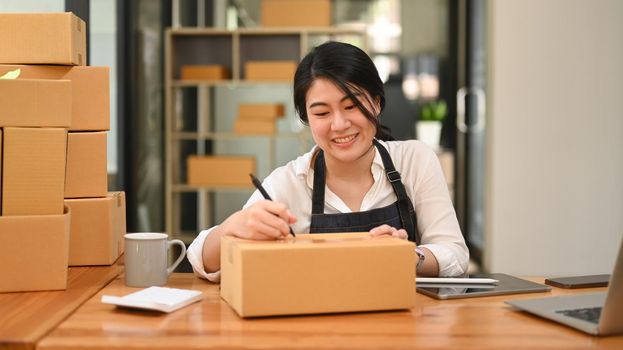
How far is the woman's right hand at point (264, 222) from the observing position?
141cm

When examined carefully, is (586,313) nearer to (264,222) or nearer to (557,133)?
(264,222)

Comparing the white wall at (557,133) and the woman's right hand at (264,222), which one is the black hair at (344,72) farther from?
the white wall at (557,133)

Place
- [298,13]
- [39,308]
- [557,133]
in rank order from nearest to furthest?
1. [39,308]
2. [557,133]
3. [298,13]

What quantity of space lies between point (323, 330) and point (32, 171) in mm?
683

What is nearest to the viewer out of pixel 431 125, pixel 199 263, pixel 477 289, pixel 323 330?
pixel 323 330

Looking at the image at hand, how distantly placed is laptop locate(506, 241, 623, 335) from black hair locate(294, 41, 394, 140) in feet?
2.21

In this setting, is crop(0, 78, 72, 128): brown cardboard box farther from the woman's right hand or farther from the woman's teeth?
the woman's teeth

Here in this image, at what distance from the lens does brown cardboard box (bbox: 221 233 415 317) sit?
127cm

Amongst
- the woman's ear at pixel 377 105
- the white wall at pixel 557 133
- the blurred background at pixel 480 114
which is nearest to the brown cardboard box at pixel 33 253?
the woman's ear at pixel 377 105

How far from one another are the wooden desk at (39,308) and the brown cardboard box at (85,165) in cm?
21

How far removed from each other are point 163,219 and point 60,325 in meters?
4.52

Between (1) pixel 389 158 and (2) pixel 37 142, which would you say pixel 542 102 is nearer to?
(1) pixel 389 158

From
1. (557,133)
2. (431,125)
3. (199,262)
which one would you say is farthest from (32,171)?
(431,125)

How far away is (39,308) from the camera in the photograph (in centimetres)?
138
